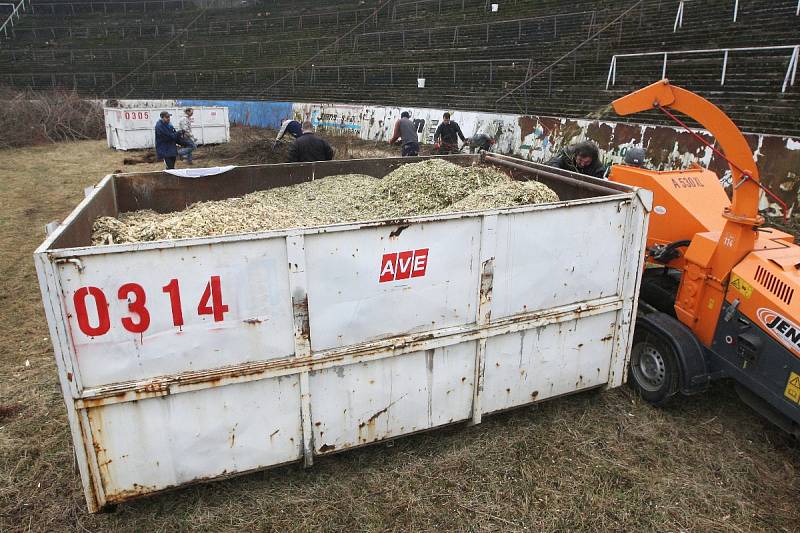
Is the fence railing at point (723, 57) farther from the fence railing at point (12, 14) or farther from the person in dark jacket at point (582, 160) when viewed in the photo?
the fence railing at point (12, 14)

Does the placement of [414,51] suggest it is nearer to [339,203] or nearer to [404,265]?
[339,203]

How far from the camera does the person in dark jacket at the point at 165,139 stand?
11.5m

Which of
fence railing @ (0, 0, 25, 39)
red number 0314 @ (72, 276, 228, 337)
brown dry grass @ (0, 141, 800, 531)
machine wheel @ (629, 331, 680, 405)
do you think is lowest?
brown dry grass @ (0, 141, 800, 531)

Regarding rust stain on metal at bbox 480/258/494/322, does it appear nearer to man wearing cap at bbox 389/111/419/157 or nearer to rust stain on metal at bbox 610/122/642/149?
man wearing cap at bbox 389/111/419/157

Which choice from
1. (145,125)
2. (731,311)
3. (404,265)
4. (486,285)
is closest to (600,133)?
(731,311)

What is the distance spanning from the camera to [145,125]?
17250 mm

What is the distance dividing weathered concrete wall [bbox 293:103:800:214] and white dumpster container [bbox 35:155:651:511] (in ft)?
20.5

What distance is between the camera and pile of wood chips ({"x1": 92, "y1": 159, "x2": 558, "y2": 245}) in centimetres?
355

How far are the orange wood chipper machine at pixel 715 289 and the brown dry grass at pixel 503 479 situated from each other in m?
0.38

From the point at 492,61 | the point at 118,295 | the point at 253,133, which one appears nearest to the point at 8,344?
the point at 118,295

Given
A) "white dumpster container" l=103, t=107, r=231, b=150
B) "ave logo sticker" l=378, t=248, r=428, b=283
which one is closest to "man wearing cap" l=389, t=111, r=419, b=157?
"ave logo sticker" l=378, t=248, r=428, b=283

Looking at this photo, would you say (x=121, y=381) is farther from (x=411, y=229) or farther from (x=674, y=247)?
(x=674, y=247)

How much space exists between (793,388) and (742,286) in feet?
2.32

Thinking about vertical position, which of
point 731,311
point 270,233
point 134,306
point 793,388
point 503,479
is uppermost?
point 270,233
